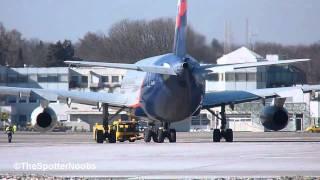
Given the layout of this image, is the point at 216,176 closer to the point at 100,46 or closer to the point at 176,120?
the point at 176,120

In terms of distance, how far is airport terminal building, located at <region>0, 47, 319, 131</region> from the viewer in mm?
110375

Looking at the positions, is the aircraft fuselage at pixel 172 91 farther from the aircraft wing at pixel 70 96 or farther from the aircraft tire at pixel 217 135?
the aircraft wing at pixel 70 96

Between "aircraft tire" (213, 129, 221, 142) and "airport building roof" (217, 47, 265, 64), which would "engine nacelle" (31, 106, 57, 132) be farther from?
"airport building roof" (217, 47, 265, 64)

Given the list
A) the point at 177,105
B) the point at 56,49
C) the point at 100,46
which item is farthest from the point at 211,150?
the point at 56,49

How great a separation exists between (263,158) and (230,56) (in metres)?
72.1

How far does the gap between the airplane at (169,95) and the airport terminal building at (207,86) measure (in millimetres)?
39440

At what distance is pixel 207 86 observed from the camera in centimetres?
11638

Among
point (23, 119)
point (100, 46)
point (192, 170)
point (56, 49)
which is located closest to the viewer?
point (192, 170)

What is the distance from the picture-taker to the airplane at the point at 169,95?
5484cm

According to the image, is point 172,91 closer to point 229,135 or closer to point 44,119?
point 229,135

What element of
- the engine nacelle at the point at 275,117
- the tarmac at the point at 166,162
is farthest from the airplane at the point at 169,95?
the tarmac at the point at 166,162

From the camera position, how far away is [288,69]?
127 m

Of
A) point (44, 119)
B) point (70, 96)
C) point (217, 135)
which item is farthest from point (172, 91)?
point (44, 119)

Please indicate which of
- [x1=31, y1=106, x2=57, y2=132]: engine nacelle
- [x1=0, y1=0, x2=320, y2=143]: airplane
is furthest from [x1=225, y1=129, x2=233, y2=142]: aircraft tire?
[x1=31, y1=106, x2=57, y2=132]: engine nacelle
